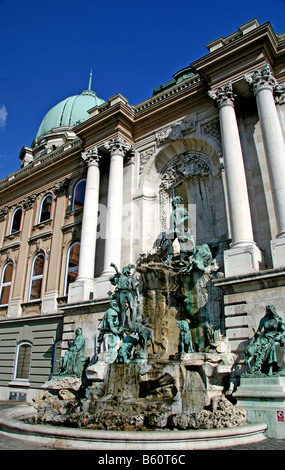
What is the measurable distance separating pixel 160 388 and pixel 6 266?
18.9 metres

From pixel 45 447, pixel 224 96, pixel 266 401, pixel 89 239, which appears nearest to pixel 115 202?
pixel 89 239

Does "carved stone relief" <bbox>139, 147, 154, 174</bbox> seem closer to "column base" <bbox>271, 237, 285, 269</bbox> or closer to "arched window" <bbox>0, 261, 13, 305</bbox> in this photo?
"column base" <bbox>271, 237, 285, 269</bbox>

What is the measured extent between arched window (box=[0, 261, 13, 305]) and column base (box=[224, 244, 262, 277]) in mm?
17202

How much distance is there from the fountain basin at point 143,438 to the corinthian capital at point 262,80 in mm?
12010

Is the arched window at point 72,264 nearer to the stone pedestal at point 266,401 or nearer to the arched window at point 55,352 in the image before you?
the arched window at point 55,352

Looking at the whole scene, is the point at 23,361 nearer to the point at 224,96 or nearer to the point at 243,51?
the point at 224,96

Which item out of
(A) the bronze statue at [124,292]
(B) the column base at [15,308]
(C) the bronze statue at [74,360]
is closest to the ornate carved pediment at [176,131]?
(A) the bronze statue at [124,292]

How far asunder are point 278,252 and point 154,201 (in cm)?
844

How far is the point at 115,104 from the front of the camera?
18.3m

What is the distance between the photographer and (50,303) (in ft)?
64.5

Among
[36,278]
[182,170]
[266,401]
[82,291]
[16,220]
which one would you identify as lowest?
[266,401]

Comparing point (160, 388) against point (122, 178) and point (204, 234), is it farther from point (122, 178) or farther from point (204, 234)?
point (122, 178)

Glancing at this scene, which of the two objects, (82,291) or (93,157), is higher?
(93,157)
